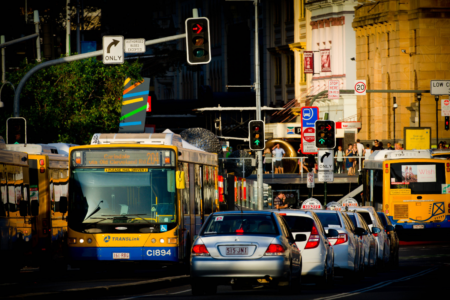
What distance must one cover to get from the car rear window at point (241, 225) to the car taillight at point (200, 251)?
0.32 metres

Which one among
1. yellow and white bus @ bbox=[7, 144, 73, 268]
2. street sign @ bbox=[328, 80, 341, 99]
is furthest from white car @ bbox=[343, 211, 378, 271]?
street sign @ bbox=[328, 80, 341, 99]

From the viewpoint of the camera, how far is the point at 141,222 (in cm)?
2166

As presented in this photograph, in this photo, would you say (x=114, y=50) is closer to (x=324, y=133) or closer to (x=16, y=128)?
(x=16, y=128)

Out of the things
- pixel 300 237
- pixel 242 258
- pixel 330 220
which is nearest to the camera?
pixel 242 258

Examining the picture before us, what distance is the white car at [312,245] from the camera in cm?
1869

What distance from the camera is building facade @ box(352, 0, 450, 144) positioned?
6581cm

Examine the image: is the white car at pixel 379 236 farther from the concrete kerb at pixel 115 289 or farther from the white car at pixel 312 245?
the white car at pixel 312 245

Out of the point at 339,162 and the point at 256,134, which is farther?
the point at 339,162

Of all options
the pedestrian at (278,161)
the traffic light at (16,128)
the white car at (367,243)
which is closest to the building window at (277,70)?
the pedestrian at (278,161)

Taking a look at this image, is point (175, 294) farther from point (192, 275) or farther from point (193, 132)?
point (193, 132)

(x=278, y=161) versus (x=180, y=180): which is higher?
(x=180, y=180)

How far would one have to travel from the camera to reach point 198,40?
85.0 feet

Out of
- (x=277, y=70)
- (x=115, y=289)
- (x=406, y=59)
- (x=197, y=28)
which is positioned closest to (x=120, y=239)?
(x=115, y=289)

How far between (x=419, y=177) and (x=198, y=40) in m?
16.4
